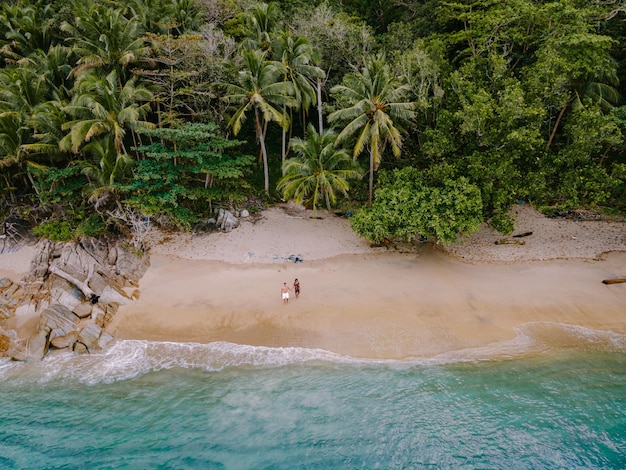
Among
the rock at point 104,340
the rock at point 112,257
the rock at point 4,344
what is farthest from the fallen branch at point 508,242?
the rock at point 4,344

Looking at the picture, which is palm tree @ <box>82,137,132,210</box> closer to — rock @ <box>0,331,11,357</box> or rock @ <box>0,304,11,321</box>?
rock @ <box>0,304,11,321</box>

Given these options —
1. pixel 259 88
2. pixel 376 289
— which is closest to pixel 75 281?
pixel 376 289

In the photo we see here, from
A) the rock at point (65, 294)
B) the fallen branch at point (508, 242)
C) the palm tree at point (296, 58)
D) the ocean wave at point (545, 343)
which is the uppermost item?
the palm tree at point (296, 58)

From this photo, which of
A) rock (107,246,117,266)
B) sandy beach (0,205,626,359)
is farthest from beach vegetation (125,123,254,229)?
rock (107,246,117,266)

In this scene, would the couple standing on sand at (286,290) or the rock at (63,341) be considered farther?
the couple standing on sand at (286,290)

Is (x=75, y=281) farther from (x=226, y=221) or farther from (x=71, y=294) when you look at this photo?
(x=226, y=221)

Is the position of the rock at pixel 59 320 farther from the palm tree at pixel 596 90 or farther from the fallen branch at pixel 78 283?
the palm tree at pixel 596 90
